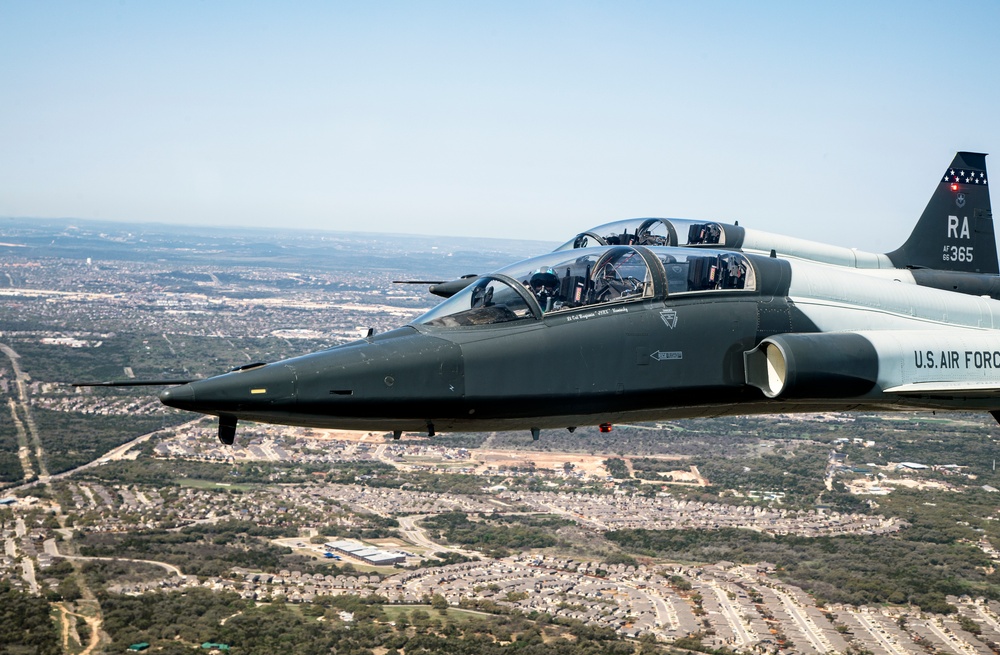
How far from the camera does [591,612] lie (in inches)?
1800

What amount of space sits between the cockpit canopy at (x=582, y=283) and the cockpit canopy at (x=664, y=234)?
794 cm

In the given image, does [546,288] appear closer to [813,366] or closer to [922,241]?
[813,366]

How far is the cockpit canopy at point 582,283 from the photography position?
13188 millimetres

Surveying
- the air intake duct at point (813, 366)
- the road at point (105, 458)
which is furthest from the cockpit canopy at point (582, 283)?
the road at point (105, 458)

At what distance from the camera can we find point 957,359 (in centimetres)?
1536

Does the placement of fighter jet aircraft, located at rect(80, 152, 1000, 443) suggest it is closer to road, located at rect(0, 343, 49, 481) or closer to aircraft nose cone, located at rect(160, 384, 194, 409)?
aircraft nose cone, located at rect(160, 384, 194, 409)

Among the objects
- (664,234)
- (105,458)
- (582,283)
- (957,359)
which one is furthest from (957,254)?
(105,458)

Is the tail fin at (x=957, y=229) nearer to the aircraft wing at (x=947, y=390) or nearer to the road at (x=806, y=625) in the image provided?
the aircraft wing at (x=947, y=390)

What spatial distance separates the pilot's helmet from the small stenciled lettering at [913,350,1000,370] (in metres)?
5.67

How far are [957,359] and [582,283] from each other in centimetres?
624

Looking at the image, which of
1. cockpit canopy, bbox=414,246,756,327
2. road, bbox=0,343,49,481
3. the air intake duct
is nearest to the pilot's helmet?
cockpit canopy, bbox=414,246,756,327

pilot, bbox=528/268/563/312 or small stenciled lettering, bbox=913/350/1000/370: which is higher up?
pilot, bbox=528/268/563/312

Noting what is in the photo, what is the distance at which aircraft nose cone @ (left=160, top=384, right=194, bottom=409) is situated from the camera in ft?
35.2

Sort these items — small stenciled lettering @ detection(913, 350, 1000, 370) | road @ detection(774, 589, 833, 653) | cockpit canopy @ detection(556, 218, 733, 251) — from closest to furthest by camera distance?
small stenciled lettering @ detection(913, 350, 1000, 370) → cockpit canopy @ detection(556, 218, 733, 251) → road @ detection(774, 589, 833, 653)
